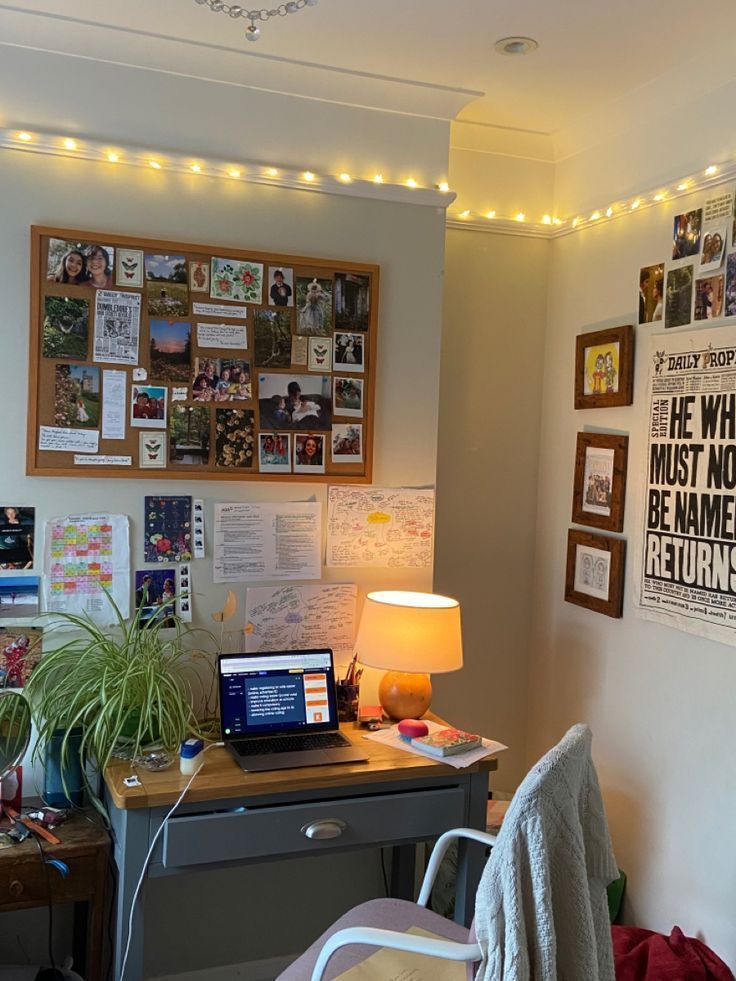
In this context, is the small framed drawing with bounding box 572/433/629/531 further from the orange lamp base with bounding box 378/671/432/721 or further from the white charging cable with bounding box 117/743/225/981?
the white charging cable with bounding box 117/743/225/981

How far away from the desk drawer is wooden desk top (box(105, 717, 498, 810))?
0.05m

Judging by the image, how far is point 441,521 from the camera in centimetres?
304

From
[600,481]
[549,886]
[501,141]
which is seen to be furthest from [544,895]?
[501,141]

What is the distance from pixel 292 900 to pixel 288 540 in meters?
1.09

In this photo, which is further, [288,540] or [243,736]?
[288,540]

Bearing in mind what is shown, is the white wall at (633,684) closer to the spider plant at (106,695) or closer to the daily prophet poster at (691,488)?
the daily prophet poster at (691,488)

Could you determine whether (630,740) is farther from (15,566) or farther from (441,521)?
(15,566)

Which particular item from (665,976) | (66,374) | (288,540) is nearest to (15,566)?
(66,374)

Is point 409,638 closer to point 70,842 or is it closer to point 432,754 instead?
point 432,754

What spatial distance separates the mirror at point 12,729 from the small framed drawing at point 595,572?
1669 mm

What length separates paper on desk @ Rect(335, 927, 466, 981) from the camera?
1.81 metres

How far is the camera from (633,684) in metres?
Answer: 2.62

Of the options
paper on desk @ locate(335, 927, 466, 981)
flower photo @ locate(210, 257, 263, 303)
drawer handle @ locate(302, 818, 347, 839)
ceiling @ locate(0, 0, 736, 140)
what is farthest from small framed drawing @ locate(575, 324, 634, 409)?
paper on desk @ locate(335, 927, 466, 981)

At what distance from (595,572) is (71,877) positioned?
5.59 feet
